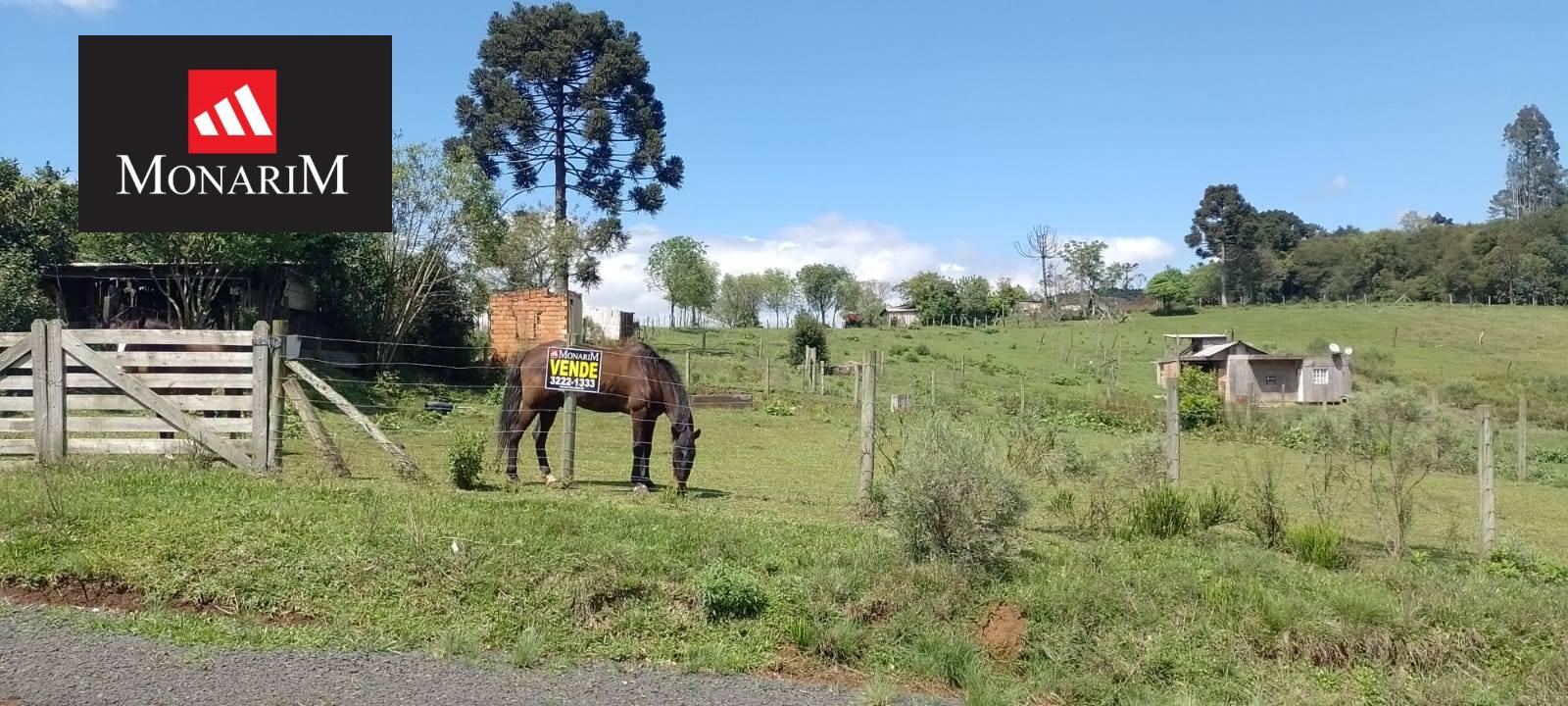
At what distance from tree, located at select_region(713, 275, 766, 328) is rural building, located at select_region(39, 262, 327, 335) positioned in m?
56.7

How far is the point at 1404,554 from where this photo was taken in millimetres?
8266

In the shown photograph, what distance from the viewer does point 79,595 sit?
20.4ft

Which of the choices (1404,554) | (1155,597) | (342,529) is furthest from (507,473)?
(1404,554)

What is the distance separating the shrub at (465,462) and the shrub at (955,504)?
409 cm

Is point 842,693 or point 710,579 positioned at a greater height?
point 710,579

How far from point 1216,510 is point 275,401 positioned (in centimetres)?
865

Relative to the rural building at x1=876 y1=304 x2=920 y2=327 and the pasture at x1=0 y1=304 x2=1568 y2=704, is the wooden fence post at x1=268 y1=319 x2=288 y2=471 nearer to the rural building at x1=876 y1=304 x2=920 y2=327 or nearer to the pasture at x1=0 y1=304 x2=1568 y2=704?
the pasture at x1=0 y1=304 x2=1568 y2=704

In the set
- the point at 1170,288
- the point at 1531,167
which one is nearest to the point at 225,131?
the point at 1170,288

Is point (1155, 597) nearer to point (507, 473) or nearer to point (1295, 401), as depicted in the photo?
point (507, 473)

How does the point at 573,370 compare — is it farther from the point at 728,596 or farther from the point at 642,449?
the point at 728,596

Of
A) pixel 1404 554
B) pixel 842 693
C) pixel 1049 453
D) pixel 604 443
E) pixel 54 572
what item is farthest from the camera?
pixel 604 443

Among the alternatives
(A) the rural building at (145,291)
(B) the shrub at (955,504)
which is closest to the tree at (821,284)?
(A) the rural building at (145,291)

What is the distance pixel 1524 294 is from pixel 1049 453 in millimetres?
85511

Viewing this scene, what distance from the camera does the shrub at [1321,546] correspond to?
25.7ft
